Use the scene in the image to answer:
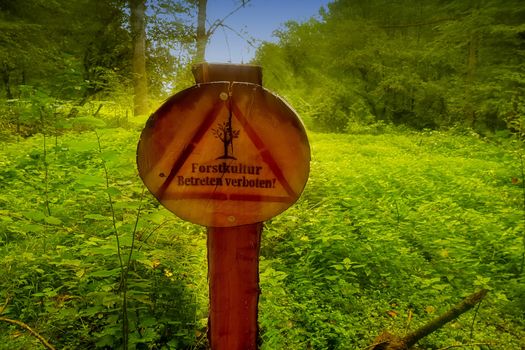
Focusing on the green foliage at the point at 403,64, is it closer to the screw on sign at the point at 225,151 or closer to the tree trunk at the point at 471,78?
the tree trunk at the point at 471,78

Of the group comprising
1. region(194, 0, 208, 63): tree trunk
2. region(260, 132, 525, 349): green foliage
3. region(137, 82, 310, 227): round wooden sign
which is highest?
region(194, 0, 208, 63): tree trunk

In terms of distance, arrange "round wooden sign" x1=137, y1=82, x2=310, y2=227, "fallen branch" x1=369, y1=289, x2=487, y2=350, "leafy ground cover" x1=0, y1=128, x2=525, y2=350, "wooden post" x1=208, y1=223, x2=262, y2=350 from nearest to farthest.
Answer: "round wooden sign" x1=137, y1=82, x2=310, y2=227 < "wooden post" x1=208, y1=223, x2=262, y2=350 < "fallen branch" x1=369, y1=289, x2=487, y2=350 < "leafy ground cover" x1=0, y1=128, x2=525, y2=350

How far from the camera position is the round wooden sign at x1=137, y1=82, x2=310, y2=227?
3.69 feet

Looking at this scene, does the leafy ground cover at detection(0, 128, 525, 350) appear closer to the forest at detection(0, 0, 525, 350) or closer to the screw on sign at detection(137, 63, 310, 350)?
the forest at detection(0, 0, 525, 350)

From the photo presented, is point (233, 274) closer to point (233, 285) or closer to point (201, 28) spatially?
point (233, 285)

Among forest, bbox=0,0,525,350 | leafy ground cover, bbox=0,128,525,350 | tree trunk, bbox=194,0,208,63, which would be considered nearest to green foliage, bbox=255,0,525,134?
forest, bbox=0,0,525,350

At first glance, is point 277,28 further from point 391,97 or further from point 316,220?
point 316,220

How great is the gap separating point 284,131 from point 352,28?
18560 mm

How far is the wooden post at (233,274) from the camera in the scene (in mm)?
1201

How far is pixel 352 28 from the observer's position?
17.6 metres

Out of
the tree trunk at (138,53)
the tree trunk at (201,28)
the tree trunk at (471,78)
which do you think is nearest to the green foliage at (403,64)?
the tree trunk at (471,78)

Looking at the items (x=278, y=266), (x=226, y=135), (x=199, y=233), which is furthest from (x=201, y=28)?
(x=226, y=135)

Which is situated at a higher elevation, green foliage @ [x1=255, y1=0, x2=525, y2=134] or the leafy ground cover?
green foliage @ [x1=255, y1=0, x2=525, y2=134]

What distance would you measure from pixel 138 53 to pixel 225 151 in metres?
11.8
